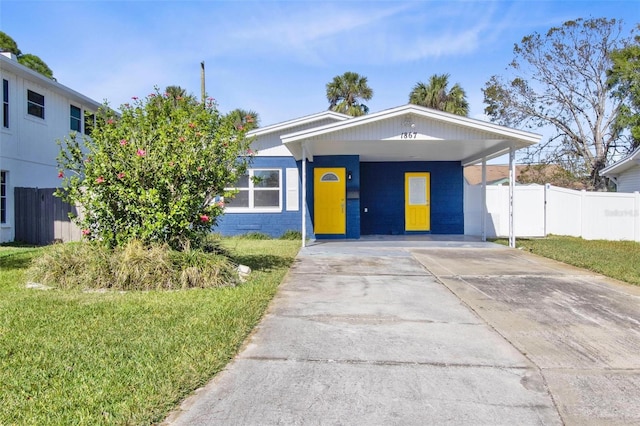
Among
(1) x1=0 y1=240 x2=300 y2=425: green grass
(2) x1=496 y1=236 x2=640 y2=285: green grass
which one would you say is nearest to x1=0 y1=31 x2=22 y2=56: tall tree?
(1) x1=0 y1=240 x2=300 y2=425: green grass

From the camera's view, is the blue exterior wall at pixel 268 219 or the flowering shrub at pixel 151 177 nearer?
the flowering shrub at pixel 151 177

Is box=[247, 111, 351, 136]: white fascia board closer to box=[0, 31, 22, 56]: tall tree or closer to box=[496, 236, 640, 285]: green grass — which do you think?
box=[496, 236, 640, 285]: green grass

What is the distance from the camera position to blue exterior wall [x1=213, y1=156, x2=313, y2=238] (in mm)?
15125

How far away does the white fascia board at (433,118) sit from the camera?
11.3 m

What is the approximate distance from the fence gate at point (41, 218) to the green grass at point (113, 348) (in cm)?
702

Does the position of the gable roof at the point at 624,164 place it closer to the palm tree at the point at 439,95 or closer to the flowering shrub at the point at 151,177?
the palm tree at the point at 439,95

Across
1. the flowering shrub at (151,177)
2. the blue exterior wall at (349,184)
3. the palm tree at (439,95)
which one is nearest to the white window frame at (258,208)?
the blue exterior wall at (349,184)

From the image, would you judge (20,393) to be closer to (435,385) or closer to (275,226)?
(435,385)

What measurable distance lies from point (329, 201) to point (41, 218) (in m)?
8.64

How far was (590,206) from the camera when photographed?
1526 cm

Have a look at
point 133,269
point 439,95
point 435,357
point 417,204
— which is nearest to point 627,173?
point 417,204

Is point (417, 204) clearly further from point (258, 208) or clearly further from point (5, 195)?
point (5, 195)

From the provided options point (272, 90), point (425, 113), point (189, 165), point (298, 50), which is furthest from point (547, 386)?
point (272, 90)

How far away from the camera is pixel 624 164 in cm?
1848
